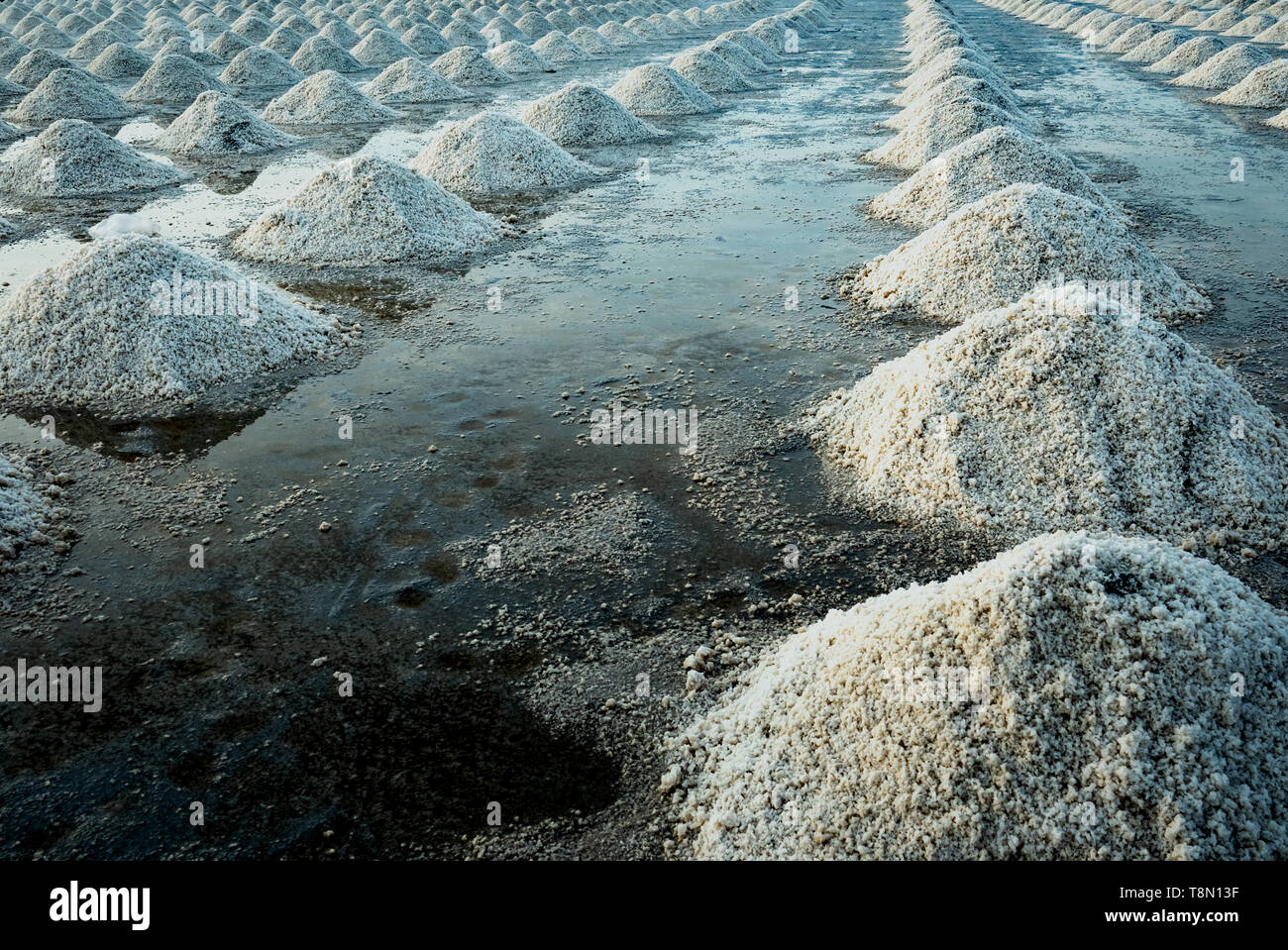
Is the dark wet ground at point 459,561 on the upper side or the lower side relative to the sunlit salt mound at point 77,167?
lower

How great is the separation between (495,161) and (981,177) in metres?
6.58

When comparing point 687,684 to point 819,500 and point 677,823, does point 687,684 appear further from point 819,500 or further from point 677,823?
point 819,500

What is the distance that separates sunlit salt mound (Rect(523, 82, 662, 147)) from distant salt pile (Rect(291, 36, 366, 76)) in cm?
1125

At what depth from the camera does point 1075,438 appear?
531 cm

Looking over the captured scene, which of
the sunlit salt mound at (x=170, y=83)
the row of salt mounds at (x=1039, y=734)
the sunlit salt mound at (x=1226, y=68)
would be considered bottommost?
the row of salt mounds at (x=1039, y=734)

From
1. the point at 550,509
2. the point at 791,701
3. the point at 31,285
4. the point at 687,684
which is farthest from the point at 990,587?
the point at 31,285

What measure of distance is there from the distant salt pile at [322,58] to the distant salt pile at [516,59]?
3.77 metres

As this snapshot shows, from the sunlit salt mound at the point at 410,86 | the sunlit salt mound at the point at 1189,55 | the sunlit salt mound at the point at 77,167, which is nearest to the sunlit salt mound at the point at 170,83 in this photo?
the sunlit salt mound at the point at 410,86

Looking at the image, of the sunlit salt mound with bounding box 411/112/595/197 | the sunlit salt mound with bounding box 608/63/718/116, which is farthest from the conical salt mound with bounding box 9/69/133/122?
the sunlit salt mound with bounding box 608/63/718/116

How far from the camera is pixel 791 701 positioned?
11.6 ft

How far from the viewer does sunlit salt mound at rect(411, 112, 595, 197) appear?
12836mm

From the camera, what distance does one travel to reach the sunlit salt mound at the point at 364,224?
9852 millimetres

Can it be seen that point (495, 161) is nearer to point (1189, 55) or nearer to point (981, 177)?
point (981, 177)

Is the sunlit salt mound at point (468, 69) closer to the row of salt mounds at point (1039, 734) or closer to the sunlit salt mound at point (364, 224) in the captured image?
the sunlit salt mound at point (364, 224)
